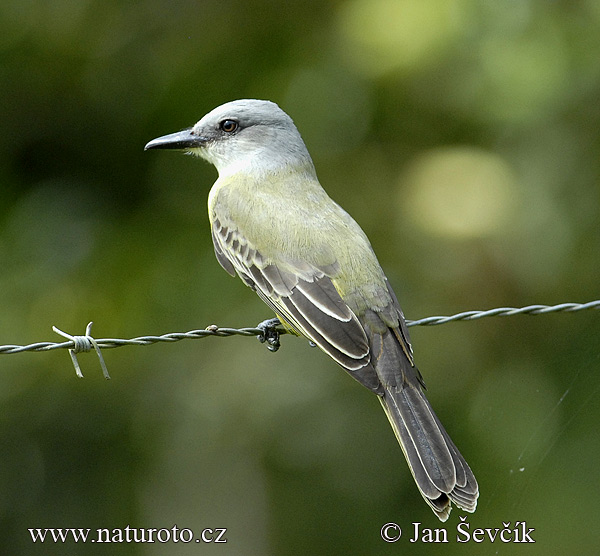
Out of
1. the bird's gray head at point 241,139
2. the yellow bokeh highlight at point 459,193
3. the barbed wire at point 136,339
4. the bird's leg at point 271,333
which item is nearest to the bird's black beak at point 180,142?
the bird's gray head at point 241,139

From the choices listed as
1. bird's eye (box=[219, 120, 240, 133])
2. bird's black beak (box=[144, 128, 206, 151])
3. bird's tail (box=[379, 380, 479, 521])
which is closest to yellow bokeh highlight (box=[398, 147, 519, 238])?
bird's eye (box=[219, 120, 240, 133])

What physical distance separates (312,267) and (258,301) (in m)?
2.90

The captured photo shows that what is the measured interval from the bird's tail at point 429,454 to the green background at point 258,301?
3264 mm

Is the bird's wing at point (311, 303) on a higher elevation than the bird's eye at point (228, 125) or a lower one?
lower

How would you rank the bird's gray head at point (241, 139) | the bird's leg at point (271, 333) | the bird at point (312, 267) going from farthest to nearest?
the bird's gray head at point (241, 139) < the bird's leg at point (271, 333) < the bird at point (312, 267)

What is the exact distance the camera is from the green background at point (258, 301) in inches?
314

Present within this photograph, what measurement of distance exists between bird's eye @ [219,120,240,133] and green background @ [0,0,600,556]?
6.88 feet

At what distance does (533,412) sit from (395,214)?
6.70 feet

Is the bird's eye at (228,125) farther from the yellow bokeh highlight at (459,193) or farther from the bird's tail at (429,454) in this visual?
the yellow bokeh highlight at (459,193)

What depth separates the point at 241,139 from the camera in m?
6.17

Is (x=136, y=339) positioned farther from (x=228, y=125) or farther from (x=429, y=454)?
(x=228, y=125)

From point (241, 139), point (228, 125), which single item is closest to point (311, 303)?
point (241, 139)

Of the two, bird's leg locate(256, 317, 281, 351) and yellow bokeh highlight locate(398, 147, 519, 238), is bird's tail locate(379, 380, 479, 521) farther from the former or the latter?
yellow bokeh highlight locate(398, 147, 519, 238)

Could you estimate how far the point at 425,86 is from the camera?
329 inches
